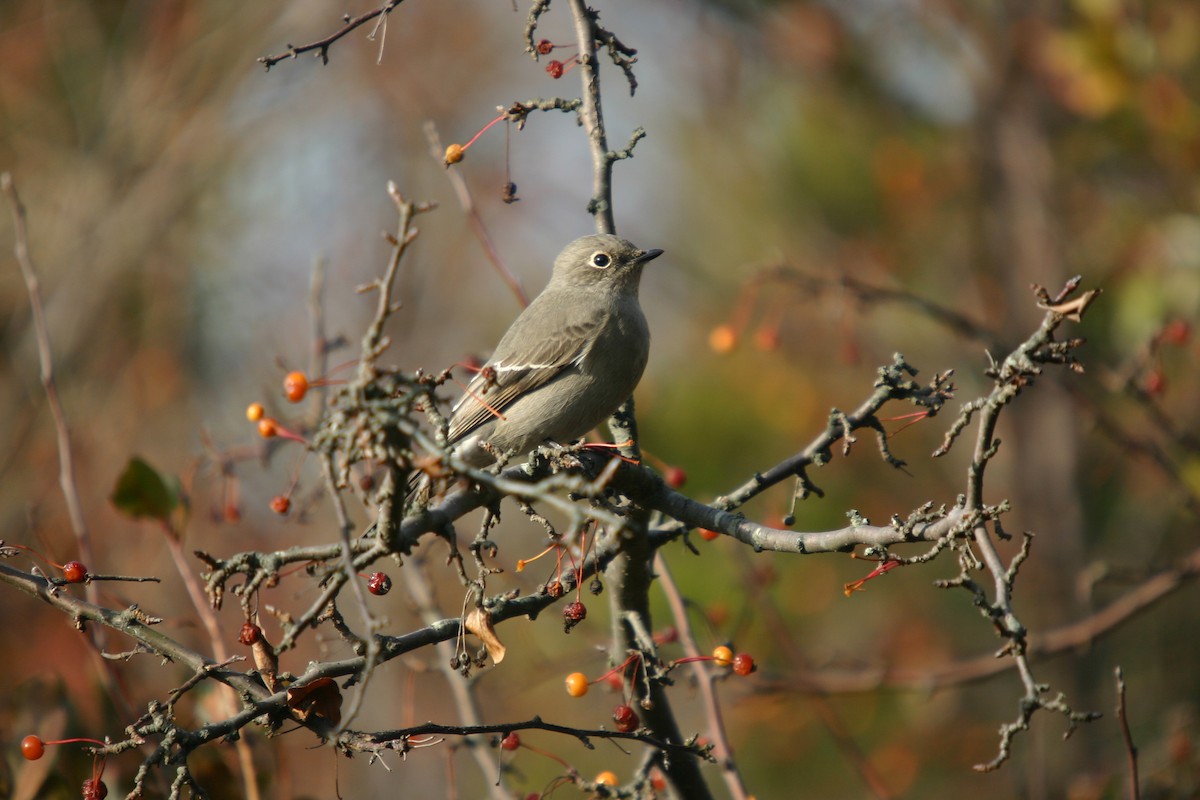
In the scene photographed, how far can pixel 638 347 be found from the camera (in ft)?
17.4

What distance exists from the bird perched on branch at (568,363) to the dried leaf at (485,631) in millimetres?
1790

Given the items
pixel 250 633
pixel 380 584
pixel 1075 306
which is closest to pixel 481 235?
pixel 380 584

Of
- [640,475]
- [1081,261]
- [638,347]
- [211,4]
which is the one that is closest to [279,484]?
[638,347]

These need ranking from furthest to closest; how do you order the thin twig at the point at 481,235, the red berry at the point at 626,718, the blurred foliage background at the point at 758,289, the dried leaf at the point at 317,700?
the blurred foliage background at the point at 758,289 → the thin twig at the point at 481,235 → the red berry at the point at 626,718 → the dried leaf at the point at 317,700

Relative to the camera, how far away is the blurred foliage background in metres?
8.48

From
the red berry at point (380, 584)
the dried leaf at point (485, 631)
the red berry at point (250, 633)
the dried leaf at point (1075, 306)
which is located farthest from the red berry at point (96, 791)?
the dried leaf at point (1075, 306)

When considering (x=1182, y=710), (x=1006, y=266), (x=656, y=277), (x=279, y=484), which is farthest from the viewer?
(x=656, y=277)

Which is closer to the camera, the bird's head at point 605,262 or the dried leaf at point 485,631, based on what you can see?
the dried leaf at point 485,631

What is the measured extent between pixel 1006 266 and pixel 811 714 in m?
5.09

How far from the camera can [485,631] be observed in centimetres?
286

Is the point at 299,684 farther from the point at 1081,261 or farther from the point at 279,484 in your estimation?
the point at 1081,261

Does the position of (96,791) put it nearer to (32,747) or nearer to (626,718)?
(32,747)

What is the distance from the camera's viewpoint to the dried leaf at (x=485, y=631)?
2.84 m

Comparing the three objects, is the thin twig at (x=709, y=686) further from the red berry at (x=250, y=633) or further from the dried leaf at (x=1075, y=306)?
the dried leaf at (x=1075, y=306)
